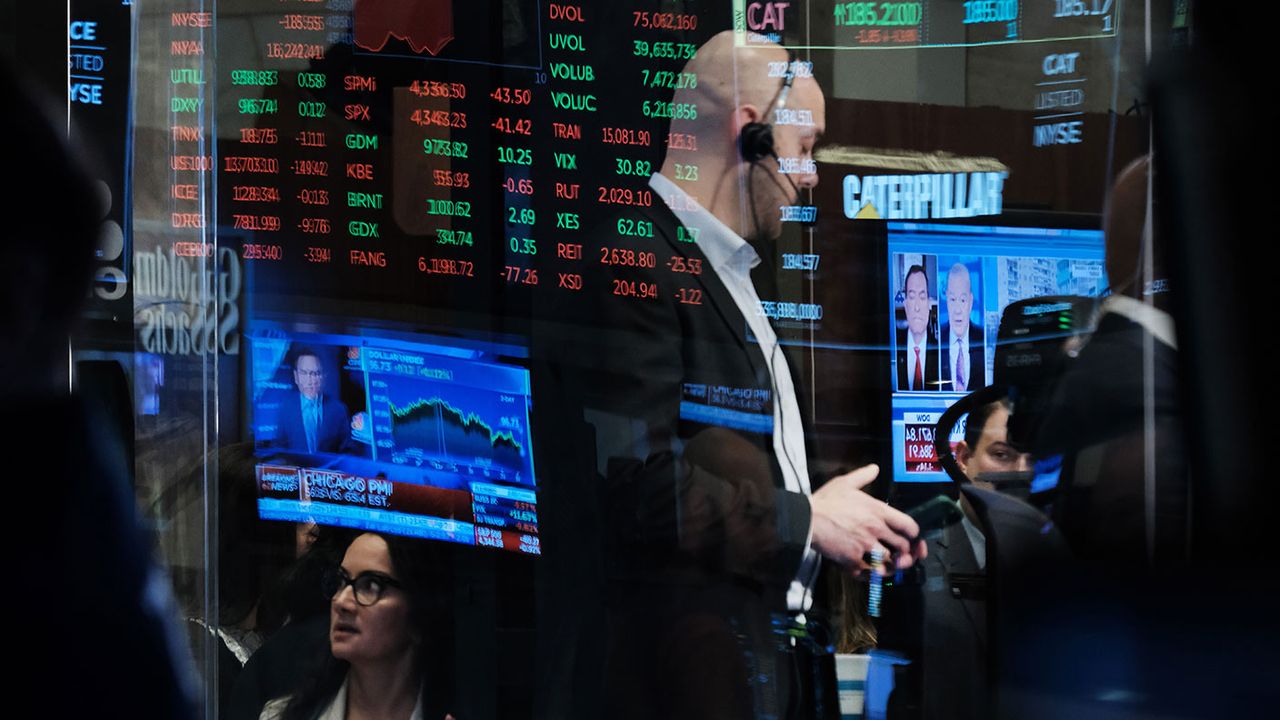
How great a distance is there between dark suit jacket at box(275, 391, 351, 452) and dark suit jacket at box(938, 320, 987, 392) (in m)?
0.99

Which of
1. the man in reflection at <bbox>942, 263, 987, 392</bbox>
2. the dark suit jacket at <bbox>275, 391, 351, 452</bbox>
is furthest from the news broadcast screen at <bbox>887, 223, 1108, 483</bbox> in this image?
the dark suit jacket at <bbox>275, 391, 351, 452</bbox>

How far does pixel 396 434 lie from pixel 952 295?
941 mm

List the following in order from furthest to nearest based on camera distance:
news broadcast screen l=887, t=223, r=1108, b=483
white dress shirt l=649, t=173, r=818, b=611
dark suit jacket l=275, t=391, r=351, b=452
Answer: dark suit jacket l=275, t=391, r=351, b=452
white dress shirt l=649, t=173, r=818, b=611
news broadcast screen l=887, t=223, r=1108, b=483

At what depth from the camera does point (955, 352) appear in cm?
216

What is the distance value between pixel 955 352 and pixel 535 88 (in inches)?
32.1

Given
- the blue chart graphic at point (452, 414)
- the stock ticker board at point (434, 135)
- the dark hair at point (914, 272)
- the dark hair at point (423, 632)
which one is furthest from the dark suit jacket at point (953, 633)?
the dark hair at point (423, 632)

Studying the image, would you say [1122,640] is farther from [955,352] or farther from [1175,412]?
[955,352]

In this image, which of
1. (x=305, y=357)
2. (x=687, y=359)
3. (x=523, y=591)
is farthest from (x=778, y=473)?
(x=305, y=357)

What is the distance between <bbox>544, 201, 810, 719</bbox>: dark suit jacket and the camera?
7.47 ft

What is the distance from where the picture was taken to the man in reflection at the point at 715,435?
2258 millimetres

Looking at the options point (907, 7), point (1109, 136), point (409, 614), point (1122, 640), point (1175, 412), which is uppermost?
point (907, 7)

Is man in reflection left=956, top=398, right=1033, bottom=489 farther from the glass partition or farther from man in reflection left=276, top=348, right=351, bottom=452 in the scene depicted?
man in reflection left=276, top=348, right=351, bottom=452

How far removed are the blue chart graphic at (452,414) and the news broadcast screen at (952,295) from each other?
62 centimetres

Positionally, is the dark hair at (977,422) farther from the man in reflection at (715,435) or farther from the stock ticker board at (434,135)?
the stock ticker board at (434,135)
